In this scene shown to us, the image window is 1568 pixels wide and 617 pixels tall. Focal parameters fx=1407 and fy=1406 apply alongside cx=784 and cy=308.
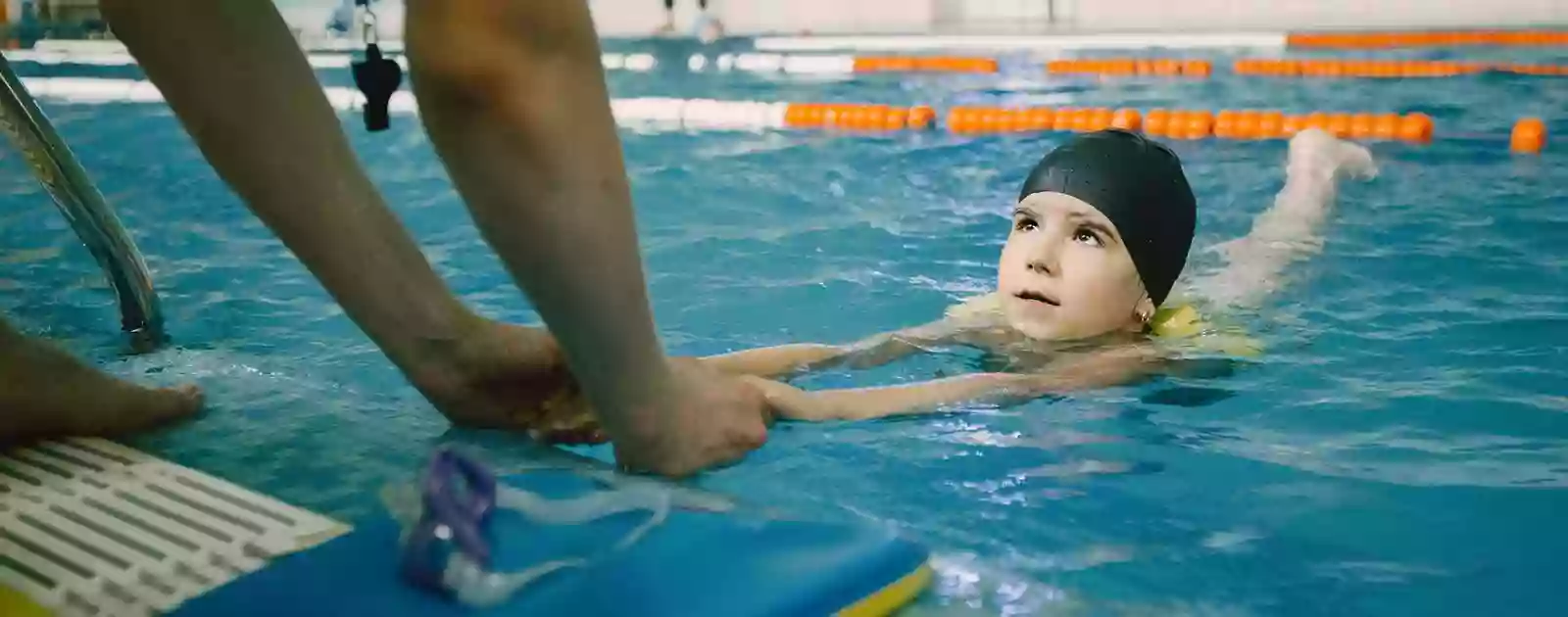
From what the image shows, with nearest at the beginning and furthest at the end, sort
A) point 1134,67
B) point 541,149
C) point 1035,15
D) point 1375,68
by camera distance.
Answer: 1. point 541,149
2. point 1375,68
3. point 1134,67
4. point 1035,15

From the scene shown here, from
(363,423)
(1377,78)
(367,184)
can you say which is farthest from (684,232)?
(1377,78)

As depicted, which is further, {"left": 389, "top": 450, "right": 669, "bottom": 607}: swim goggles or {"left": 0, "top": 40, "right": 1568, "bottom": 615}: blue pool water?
{"left": 0, "top": 40, "right": 1568, "bottom": 615}: blue pool water

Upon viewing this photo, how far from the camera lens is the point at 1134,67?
8766 millimetres

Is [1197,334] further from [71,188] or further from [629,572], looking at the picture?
[71,188]

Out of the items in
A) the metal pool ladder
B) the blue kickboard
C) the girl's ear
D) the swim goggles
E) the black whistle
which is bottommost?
the girl's ear

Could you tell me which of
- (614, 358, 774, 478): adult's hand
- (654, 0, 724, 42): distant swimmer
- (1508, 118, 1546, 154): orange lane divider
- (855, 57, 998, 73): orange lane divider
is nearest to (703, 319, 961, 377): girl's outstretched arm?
(614, 358, 774, 478): adult's hand

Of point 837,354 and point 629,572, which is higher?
point 629,572

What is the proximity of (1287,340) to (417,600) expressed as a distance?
2.23 meters

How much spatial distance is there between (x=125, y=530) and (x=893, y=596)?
0.96 m

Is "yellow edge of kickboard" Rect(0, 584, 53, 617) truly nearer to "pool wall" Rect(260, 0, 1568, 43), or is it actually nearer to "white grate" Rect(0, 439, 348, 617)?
"white grate" Rect(0, 439, 348, 617)

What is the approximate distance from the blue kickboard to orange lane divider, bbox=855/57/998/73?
8022 mm

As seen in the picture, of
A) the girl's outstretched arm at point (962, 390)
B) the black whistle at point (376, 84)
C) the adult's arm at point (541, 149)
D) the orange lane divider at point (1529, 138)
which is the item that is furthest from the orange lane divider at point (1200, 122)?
the adult's arm at point (541, 149)

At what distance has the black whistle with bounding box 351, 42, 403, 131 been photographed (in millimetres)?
2061

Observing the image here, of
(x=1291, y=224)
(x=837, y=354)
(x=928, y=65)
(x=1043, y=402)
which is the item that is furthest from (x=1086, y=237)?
(x=928, y=65)
